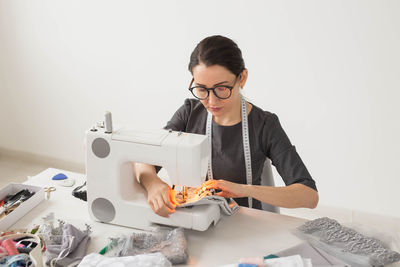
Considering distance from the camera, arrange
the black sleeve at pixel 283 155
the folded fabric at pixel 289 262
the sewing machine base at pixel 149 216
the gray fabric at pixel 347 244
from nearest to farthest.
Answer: the folded fabric at pixel 289 262, the gray fabric at pixel 347 244, the sewing machine base at pixel 149 216, the black sleeve at pixel 283 155

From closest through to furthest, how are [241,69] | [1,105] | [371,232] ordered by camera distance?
1. [371,232]
2. [241,69]
3. [1,105]

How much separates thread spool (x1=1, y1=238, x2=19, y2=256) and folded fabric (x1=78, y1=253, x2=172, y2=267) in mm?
230

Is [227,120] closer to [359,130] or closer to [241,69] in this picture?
[241,69]

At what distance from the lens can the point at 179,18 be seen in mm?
3289

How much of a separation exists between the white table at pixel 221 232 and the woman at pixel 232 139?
97 mm

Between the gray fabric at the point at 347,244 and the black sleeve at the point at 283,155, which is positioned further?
the black sleeve at the point at 283,155

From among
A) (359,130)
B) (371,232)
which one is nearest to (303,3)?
(359,130)

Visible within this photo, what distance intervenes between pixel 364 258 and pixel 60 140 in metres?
3.39

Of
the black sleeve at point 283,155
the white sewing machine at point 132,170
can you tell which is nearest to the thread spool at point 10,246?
the white sewing machine at point 132,170

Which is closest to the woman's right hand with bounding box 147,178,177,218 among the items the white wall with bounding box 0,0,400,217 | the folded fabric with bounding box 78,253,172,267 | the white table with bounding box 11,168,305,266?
the white table with bounding box 11,168,305,266

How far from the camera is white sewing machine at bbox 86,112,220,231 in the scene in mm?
1506

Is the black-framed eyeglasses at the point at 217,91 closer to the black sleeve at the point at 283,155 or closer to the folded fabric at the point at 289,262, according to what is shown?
the black sleeve at the point at 283,155

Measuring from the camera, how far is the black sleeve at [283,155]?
5.88 feet

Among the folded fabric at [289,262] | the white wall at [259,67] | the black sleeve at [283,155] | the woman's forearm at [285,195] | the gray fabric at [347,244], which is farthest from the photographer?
the white wall at [259,67]
